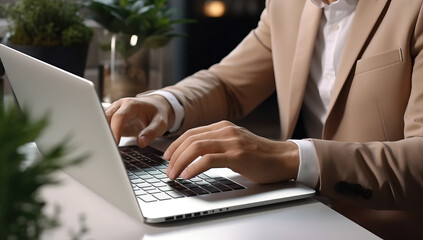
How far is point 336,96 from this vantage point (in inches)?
49.6

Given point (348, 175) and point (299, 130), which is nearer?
point (348, 175)

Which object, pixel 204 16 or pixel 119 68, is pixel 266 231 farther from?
pixel 204 16

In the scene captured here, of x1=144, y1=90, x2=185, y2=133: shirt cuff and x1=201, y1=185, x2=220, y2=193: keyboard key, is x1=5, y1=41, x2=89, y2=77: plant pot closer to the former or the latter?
x1=144, y1=90, x2=185, y2=133: shirt cuff

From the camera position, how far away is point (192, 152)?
89cm

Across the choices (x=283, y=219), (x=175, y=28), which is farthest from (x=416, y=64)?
(x=175, y=28)

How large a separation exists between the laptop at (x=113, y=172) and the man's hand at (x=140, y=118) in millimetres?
112

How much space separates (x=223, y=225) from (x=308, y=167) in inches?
7.9

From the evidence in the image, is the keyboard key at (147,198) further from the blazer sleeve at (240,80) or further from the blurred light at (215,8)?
the blurred light at (215,8)

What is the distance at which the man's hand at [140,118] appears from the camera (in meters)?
1.11

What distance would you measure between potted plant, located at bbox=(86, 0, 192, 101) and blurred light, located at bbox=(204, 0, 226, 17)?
16 cm

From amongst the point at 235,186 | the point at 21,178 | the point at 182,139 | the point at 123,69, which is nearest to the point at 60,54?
the point at 123,69

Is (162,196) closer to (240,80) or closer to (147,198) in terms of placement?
(147,198)

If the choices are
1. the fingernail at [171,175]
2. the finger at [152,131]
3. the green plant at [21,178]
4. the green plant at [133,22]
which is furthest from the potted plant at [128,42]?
the green plant at [21,178]

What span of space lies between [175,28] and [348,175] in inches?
53.7
